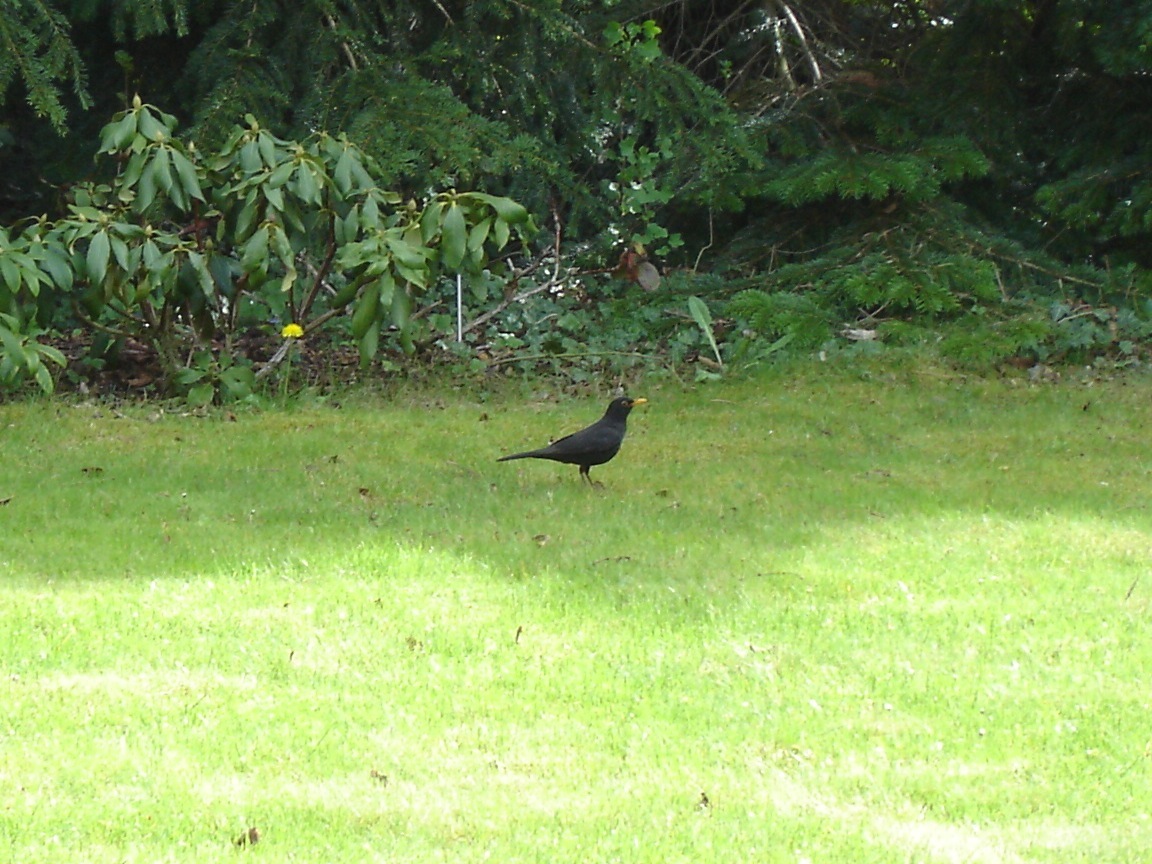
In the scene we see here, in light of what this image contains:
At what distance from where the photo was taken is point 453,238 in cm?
787

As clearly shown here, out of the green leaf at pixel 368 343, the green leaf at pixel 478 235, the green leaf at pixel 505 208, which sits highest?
the green leaf at pixel 505 208

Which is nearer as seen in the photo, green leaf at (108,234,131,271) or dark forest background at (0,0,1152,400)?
green leaf at (108,234,131,271)

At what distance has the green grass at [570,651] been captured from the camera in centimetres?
335

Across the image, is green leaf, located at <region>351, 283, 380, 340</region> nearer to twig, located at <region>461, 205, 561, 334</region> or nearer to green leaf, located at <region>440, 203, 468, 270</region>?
green leaf, located at <region>440, 203, 468, 270</region>

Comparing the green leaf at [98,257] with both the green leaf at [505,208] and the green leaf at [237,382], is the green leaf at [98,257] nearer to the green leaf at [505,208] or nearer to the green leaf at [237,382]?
the green leaf at [237,382]

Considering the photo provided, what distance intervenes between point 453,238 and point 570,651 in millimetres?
3885

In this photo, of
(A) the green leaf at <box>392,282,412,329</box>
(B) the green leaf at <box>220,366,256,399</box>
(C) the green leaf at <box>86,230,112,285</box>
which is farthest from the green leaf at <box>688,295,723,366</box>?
(C) the green leaf at <box>86,230,112,285</box>

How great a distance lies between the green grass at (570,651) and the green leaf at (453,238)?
1.01m

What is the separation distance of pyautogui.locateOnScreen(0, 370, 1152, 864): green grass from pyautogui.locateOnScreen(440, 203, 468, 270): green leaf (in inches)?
39.7

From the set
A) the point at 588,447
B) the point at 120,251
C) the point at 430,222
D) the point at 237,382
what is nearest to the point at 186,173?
the point at 120,251

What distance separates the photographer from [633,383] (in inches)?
356

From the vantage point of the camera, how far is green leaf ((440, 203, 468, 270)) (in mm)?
7844

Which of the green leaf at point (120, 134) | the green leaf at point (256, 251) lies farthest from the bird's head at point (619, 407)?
the green leaf at point (120, 134)

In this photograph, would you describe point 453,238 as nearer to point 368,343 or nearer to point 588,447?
point 368,343
